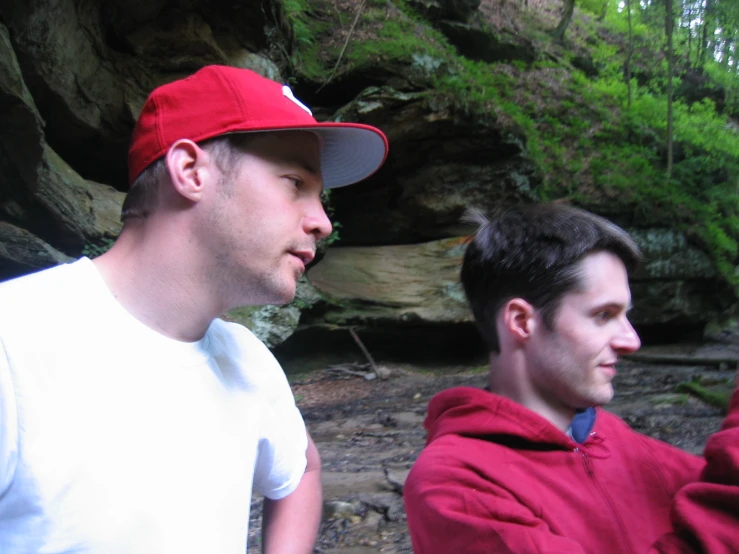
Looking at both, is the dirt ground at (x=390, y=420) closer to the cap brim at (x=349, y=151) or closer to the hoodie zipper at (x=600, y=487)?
the hoodie zipper at (x=600, y=487)

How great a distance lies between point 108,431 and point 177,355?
226mm

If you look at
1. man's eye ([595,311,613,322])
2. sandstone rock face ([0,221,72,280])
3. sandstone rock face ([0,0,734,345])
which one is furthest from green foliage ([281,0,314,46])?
man's eye ([595,311,613,322])

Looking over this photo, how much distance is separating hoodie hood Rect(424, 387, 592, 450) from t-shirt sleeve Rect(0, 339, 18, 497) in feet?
3.21

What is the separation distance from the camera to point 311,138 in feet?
4.53

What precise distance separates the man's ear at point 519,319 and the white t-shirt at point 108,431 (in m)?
0.73

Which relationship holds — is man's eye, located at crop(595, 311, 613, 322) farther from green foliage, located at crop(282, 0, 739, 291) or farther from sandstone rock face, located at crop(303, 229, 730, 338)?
green foliage, located at crop(282, 0, 739, 291)

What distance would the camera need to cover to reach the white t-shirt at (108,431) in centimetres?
96

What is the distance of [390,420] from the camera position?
6078 millimetres

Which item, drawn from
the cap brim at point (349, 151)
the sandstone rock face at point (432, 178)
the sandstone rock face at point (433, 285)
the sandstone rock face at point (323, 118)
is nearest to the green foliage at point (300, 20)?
the sandstone rock face at point (323, 118)

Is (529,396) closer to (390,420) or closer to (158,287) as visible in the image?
(158,287)

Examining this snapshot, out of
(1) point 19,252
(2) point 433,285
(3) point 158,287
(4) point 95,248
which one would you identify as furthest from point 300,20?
(3) point 158,287

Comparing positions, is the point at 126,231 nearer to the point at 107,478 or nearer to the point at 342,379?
the point at 107,478

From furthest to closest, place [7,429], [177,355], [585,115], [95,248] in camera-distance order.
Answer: [585,115] → [95,248] → [177,355] → [7,429]

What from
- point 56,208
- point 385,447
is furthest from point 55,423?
point 56,208
